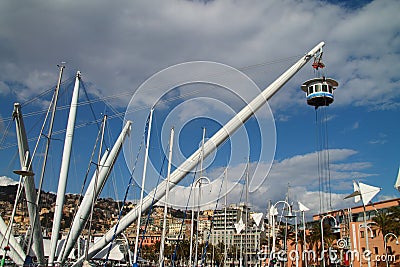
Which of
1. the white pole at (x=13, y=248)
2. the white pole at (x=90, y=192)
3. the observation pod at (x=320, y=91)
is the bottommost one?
the white pole at (x=13, y=248)

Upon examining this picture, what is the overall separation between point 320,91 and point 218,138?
7428 millimetres

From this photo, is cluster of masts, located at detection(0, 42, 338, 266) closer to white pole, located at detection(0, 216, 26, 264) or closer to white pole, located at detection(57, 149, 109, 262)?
white pole, located at detection(57, 149, 109, 262)

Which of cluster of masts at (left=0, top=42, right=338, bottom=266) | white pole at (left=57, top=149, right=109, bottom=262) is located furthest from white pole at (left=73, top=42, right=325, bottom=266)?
white pole at (left=57, top=149, right=109, bottom=262)

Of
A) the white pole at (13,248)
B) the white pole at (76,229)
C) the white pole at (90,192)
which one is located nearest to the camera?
the white pole at (13,248)

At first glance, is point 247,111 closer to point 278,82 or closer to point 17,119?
point 278,82

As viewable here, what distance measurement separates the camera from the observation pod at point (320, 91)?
26.1 meters

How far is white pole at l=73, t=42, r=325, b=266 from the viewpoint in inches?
1048

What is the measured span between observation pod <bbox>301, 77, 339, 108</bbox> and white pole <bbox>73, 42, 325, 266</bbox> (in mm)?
2197

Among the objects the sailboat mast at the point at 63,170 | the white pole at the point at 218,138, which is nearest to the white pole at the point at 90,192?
the white pole at the point at 218,138

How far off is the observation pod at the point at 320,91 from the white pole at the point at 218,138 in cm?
220

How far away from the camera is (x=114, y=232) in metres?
26.4

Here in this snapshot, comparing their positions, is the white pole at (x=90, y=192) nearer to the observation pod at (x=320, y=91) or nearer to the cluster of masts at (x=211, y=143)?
the cluster of masts at (x=211, y=143)

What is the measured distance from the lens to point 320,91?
26047 mm

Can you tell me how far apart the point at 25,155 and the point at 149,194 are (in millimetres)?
9330
